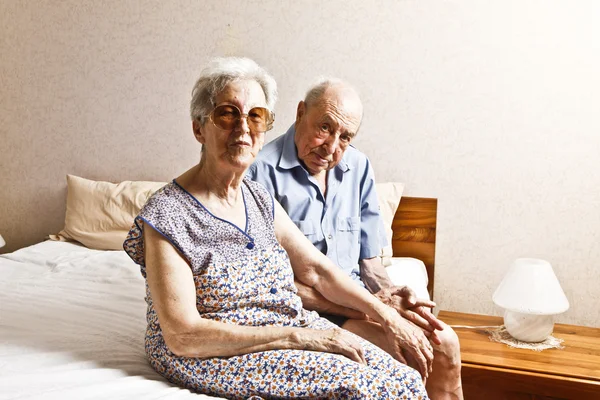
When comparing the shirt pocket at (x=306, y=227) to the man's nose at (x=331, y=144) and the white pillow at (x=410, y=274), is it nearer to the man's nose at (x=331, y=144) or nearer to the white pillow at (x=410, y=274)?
the man's nose at (x=331, y=144)

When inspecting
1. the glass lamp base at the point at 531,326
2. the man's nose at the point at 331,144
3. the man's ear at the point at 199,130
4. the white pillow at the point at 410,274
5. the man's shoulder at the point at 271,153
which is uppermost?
the man's ear at the point at 199,130

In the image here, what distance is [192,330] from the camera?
4.33ft

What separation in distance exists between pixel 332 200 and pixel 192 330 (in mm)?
828

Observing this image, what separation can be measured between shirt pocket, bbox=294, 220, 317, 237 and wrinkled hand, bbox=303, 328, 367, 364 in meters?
0.57

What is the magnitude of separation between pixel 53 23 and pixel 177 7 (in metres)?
0.69

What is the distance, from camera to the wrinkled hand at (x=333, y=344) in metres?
1.36

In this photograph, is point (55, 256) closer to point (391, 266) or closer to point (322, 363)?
point (391, 266)

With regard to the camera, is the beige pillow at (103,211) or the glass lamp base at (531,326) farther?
the beige pillow at (103,211)

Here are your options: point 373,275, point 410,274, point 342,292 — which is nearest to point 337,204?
point 373,275

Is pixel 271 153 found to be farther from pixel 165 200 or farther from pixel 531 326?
pixel 531 326

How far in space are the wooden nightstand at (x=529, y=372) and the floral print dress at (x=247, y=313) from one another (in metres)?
0.84

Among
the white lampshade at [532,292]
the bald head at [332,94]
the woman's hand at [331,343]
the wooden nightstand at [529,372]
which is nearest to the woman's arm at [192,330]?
the woman's hand at [331,343]

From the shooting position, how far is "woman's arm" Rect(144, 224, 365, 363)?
4.34 ft

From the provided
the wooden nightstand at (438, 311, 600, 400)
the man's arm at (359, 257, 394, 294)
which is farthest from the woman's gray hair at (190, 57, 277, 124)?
the wooden nightstand at (438, 311, 600, 400)
